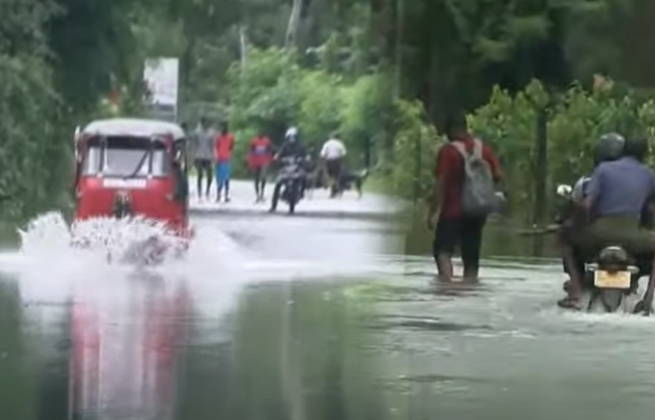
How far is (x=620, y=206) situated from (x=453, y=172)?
0.80 meters

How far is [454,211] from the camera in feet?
27.3

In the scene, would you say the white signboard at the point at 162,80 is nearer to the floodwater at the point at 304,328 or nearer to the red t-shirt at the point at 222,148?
the red t-shirt at the point at 222,148

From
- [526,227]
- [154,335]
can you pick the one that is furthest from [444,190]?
[154,335]

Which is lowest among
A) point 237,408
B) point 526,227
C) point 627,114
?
point 237,408

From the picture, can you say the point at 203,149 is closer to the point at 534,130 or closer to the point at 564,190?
the point at 534,130

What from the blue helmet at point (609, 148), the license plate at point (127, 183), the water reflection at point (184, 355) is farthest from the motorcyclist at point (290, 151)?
the blue helmet at point (609, 148)

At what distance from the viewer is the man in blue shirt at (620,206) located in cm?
821

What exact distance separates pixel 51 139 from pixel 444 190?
1880 millimetres

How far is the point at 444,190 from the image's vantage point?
835cm

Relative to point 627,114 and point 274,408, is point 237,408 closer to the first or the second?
point 274,408

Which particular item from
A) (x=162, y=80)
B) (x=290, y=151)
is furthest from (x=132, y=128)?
(x=290, y=151)

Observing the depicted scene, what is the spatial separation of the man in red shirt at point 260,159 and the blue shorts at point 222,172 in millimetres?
113

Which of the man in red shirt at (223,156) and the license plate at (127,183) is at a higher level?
the man in red shirt at (223,156)

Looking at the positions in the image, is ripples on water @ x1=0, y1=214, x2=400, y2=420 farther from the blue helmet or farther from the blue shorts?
the blue helmet
